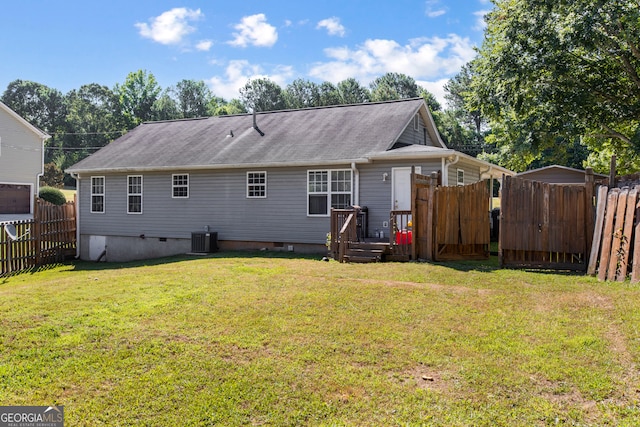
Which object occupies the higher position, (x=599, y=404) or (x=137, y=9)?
(x=137, y=9)

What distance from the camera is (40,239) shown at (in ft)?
49.8

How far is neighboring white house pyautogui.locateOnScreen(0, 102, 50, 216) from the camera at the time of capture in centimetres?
2614

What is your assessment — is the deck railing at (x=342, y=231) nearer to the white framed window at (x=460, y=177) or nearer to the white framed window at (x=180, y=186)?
the white framed window at (x=460, y=177)

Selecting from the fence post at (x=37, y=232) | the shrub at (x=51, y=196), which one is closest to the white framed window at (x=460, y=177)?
the fence post at (x=37, y=232)

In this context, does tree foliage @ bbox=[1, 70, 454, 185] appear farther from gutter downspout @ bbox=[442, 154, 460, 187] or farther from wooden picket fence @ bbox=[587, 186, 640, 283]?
wooden picket fence @ bbox=[587, 186, 640, 283]

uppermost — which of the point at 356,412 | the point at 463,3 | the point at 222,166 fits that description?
the point at 463,3

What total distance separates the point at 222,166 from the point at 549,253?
9.98m

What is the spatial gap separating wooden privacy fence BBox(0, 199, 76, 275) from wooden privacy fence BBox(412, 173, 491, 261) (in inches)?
441

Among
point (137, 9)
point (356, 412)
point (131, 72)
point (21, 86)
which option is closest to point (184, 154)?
point (137, 9)

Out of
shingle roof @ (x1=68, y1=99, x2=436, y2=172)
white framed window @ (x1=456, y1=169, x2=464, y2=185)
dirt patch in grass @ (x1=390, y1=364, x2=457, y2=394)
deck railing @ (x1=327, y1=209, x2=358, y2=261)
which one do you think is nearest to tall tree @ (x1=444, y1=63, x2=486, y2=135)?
shingle roof @ (x1=68, y1=99, x2=436, y2=172)

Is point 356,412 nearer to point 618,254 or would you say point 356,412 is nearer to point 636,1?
point 618,254

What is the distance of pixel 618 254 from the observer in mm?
8039

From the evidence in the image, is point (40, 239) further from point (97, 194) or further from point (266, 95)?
point (266, 95)

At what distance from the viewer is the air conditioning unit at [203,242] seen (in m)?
15.4
